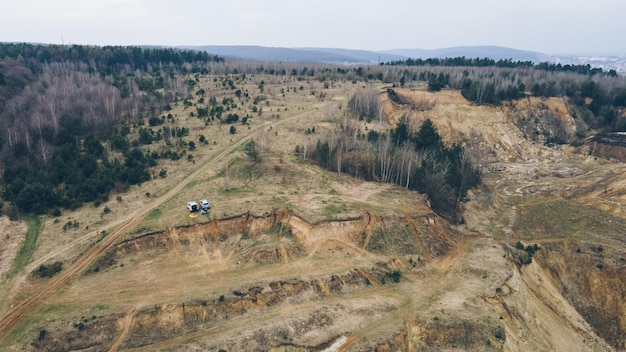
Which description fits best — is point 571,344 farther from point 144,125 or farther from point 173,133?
point 144,125

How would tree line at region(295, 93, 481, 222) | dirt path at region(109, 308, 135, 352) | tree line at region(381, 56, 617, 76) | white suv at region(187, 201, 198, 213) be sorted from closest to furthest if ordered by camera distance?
dirt path at region(109, 308, 135, 352)
white suv at region(187, 201, 198, 213)
tree line at region(295, 93, 481, 222)
tree line at region(381, 56, 617, 76)

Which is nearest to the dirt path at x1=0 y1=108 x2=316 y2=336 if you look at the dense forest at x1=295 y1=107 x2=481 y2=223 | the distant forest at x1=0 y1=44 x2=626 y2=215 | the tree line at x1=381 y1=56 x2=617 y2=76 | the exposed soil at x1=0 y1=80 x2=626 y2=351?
the exposed soil at x1=0 y1=80 x2=626 y2=351

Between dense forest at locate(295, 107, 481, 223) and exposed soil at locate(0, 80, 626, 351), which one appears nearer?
exposed soil at locate(0, 80, 626, 351)

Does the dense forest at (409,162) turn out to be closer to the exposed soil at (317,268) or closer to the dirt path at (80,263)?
the exposed soil at (317,268)

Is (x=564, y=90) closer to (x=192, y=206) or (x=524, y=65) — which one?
(x=524, y=65)

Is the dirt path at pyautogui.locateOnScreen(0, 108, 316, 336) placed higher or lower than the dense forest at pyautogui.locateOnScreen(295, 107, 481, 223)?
lower

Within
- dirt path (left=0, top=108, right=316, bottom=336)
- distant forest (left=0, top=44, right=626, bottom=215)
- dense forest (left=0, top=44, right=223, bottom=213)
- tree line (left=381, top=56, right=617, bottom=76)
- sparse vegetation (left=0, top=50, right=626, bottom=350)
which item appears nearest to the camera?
dirt path (left=0, top=108, right=316, bottom=336)

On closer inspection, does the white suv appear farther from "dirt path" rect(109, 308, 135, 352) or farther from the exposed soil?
"dirt path" rect(109, 308, 135, 352)
